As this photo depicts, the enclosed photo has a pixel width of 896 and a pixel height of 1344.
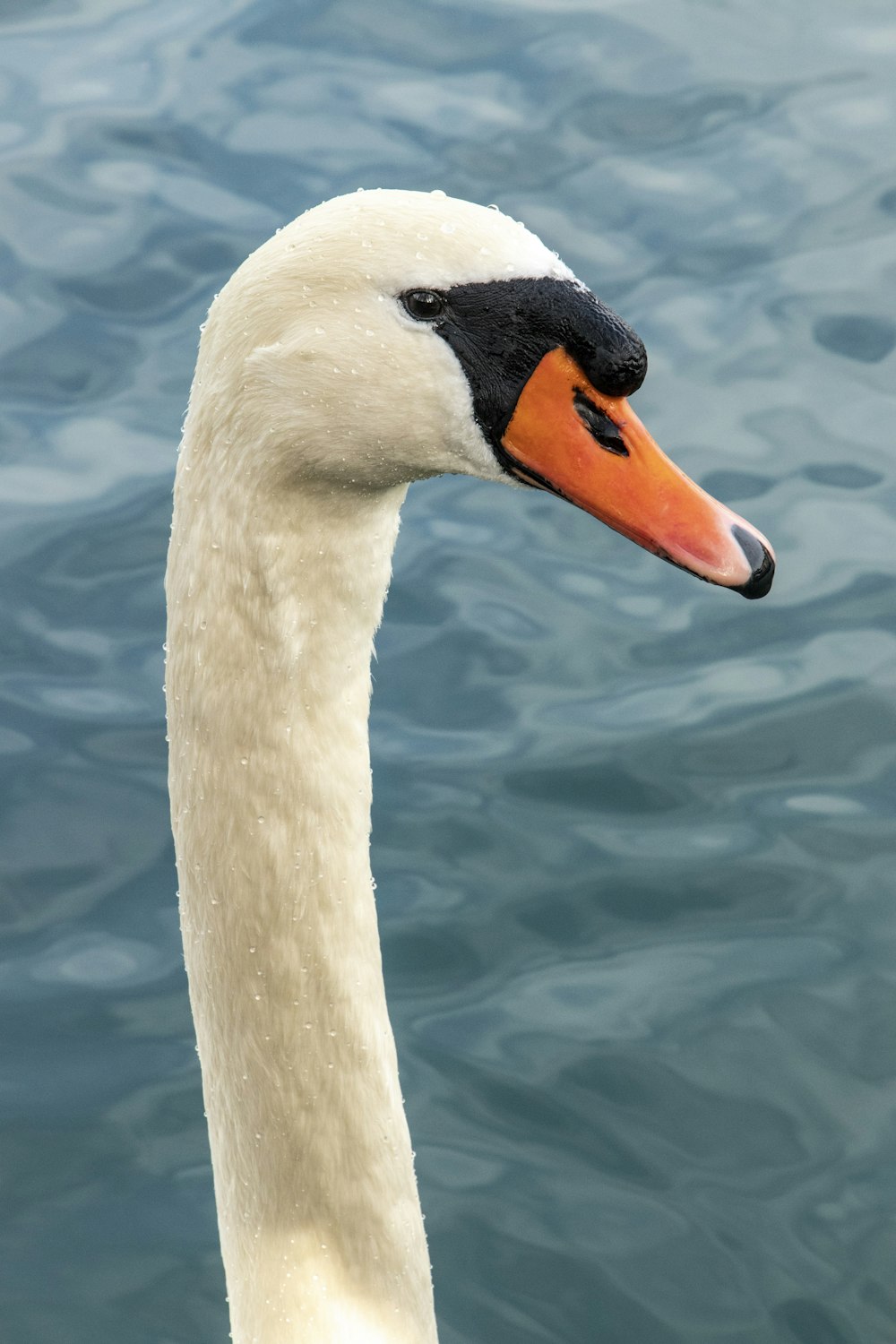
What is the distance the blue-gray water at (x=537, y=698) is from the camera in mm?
4652

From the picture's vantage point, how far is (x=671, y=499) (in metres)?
2.85

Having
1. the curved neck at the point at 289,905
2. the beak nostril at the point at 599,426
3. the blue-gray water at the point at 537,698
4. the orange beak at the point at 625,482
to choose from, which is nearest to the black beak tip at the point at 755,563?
the orange beak at the point at 625,482

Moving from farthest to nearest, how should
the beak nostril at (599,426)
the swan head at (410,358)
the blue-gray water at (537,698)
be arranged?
1. the blue-gray water at (537,698)
2. the beak nostril at (599,426)
3. the swan head at (410,358)

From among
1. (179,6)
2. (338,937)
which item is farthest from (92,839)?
(179,6)

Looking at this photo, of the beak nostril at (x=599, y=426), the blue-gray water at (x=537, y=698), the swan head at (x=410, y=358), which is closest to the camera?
the swan head at (x=410, y=358)

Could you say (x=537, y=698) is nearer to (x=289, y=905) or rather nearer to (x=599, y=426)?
(x=289, y=905)

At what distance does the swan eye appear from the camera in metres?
2.67

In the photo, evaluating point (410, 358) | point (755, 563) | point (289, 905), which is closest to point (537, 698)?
point (289, 905)

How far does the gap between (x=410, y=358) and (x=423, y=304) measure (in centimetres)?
8

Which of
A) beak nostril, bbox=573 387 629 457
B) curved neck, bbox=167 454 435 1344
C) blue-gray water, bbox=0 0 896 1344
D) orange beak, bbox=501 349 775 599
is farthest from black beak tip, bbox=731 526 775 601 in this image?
blue-gray water, bbox=0 0 896 1344

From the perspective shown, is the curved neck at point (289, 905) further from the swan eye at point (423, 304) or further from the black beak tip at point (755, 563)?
the black beak tip at point (755, 563)

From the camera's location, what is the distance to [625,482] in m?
2.84

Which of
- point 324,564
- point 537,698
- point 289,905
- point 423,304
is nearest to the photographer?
point 423,304

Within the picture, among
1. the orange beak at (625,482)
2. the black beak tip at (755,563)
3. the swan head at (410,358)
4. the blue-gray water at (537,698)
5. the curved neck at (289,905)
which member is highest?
the swan head at (410,358)
